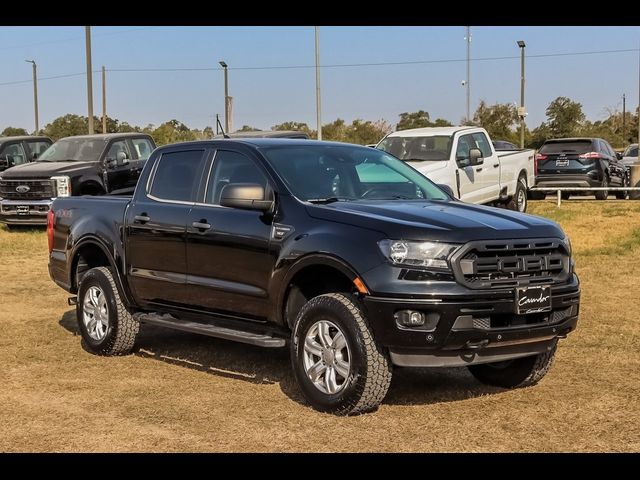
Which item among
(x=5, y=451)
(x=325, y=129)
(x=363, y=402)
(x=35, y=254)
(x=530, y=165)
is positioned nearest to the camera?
(x=5, y=451)

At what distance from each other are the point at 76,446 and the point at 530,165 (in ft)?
49.5

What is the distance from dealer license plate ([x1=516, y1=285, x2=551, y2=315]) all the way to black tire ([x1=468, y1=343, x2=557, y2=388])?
65 centimetres

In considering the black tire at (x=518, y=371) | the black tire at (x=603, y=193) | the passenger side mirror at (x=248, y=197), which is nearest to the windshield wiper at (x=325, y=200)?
the passenger side mirror at (x=248, y=197)

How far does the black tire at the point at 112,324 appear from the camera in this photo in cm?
775

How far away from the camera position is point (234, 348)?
8.17 metres

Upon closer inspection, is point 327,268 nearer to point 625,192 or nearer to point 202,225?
point 202,225

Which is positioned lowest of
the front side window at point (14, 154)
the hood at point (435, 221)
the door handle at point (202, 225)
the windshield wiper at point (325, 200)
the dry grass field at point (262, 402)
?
the dry grass field at point (262, 402)

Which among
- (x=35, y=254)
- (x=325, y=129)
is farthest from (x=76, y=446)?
(x=325, y=129)

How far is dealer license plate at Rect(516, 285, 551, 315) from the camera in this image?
5.64 meters

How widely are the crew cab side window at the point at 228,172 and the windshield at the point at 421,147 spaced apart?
348 inches

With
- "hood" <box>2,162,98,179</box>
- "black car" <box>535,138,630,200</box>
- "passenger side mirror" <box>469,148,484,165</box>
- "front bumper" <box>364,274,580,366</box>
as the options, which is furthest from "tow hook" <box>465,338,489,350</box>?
"black car" <box>535,138,630,200</box>

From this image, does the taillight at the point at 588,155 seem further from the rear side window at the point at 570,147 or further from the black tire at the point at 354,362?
the black tire at the point at 354,362

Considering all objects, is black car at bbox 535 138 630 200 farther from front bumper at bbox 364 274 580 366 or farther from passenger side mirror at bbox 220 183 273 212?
front bumper at bbox 364 274 580 366
